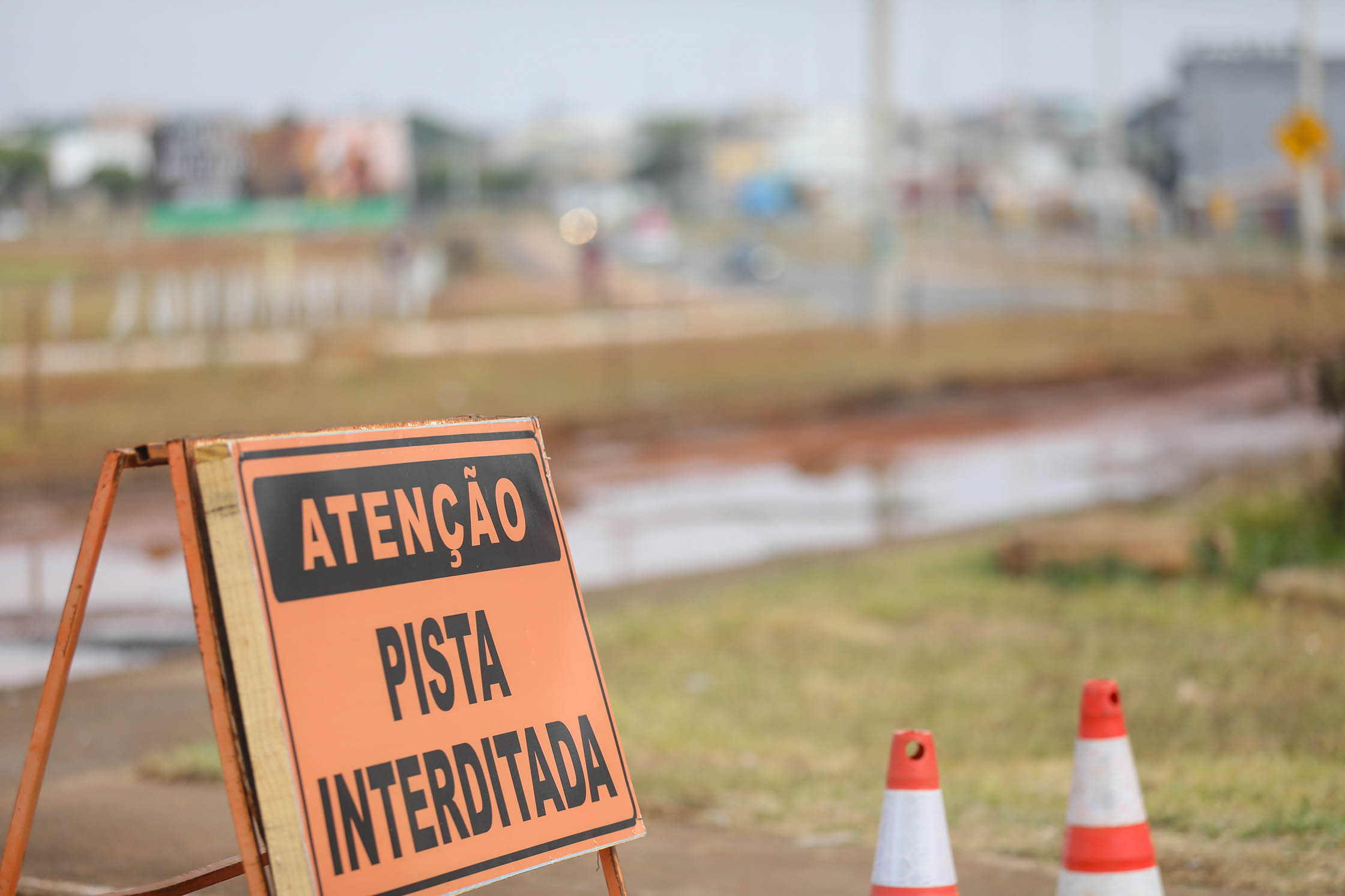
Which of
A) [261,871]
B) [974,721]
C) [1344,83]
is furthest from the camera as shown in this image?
[1344,83]

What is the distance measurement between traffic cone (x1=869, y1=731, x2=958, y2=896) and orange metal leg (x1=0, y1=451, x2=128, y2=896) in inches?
74.3

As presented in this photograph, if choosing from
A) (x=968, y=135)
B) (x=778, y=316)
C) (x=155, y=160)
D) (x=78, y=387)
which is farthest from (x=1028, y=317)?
(x=968, y=135)

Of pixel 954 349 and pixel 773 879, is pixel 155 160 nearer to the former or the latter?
pixel 954 349

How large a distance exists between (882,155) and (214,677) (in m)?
29.2

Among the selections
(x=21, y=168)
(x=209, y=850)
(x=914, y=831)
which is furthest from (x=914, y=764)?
(x=21, y=168)

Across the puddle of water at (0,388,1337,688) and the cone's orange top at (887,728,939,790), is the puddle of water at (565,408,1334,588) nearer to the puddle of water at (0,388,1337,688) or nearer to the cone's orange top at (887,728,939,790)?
the puddle of water at (0,388,1337,688)

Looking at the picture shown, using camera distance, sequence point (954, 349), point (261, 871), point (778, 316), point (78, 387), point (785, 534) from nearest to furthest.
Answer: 1. point (261, 871)
2. point (785, 534)
3. point (78, 387)
4. point (954, 349)
5. point (778, 316)

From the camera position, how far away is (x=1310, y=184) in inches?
1160

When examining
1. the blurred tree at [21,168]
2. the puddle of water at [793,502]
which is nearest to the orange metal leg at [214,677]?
the puddle of water at [793,502]

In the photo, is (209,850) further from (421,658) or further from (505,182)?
(505,182)

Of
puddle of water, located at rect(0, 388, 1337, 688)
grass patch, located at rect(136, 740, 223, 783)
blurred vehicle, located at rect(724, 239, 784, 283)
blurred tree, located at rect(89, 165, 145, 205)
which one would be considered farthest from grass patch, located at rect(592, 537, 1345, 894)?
blurred vehicle, located at rect(724, 239, 784, 283)

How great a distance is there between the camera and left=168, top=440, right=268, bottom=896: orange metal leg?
341 cm

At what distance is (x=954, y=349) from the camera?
3247 centimetres

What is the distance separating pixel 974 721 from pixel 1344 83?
1410cm
